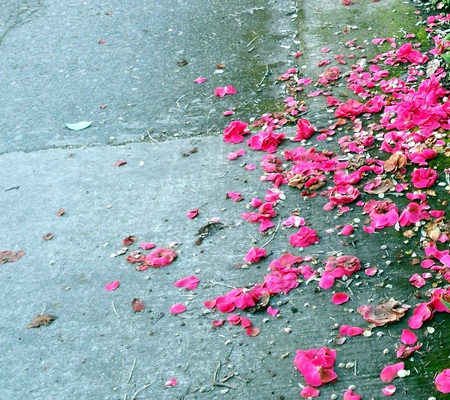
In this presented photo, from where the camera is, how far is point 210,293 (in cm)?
271

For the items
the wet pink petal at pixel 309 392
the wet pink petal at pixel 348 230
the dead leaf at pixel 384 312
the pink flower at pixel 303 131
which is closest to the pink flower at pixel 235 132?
the pink flower at pixel 303 131

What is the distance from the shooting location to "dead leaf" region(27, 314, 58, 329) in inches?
107

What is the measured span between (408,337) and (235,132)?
176 centimetres

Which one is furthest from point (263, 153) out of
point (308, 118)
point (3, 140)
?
point (3, 140)

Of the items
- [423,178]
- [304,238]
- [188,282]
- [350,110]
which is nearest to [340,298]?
[304,238]

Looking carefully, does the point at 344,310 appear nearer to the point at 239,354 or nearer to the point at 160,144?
the point at 239,354

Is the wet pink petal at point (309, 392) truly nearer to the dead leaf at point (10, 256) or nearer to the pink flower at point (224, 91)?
the dead leaf at point (10, 256)

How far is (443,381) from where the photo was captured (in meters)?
2.13

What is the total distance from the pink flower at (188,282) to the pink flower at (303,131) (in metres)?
1.17

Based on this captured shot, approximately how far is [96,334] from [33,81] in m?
2.72

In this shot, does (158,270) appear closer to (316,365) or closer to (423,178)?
(316,365)

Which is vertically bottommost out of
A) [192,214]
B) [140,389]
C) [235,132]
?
[140,389]

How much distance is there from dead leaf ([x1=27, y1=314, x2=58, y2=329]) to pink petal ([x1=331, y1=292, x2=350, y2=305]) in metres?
A: 1.24

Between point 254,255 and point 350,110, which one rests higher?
point 350,110
